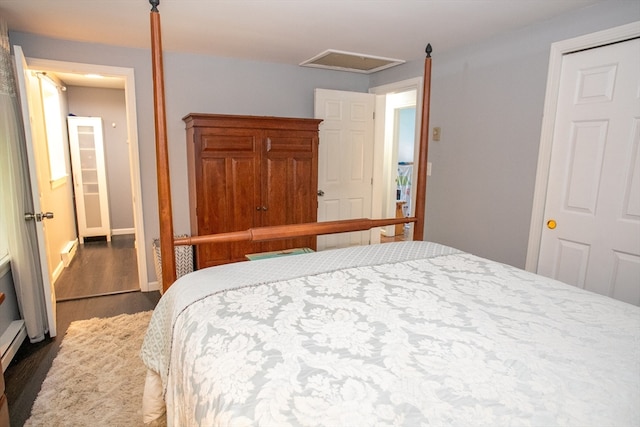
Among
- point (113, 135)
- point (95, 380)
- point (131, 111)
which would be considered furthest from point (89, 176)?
point (95, 380)

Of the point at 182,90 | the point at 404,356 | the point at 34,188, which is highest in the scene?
the point at 182,90

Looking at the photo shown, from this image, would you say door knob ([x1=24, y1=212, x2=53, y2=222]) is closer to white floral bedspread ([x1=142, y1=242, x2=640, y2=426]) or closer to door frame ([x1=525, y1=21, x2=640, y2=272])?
white floral bedspread ([x1=142, y1=242, x2=640, y2=426])

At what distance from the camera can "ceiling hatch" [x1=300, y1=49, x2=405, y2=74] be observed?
3406 mm

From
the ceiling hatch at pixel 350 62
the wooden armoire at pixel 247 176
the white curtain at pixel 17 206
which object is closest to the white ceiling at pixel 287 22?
the ceiling hatch at pixel 350 62

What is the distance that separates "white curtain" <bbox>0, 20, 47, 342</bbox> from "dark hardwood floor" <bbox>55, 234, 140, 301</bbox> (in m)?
0.89

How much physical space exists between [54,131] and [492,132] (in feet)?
16.6

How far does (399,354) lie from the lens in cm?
102

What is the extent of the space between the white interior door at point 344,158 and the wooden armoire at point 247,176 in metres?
0.45

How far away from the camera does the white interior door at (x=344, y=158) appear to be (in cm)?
402

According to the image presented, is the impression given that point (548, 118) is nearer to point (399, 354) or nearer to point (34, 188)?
point (399, 354)

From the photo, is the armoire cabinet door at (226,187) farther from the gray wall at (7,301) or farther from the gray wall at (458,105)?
the gray wall at (7,301)

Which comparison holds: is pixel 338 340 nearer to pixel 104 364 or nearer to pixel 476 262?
pixel 476 262

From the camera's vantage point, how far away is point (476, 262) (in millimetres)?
1854

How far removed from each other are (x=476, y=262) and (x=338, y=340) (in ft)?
3.48
